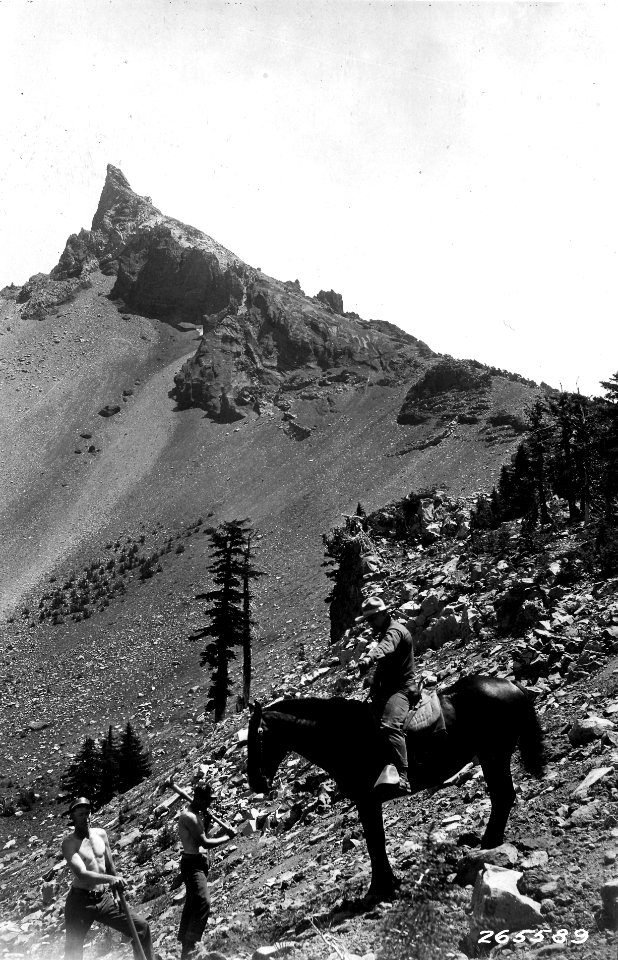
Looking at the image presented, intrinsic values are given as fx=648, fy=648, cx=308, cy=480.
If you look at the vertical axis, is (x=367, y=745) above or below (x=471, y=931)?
above

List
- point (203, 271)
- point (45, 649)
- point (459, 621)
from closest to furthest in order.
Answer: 1. point (459, 621)
2. point (45, 649)
3. point (203, 271)

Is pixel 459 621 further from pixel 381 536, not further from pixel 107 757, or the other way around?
pixel 107 757

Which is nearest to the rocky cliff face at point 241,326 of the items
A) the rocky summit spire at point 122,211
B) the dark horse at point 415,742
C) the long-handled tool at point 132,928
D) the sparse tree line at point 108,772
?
the rocky summit spire at point 122,211

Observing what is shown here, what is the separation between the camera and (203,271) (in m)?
164

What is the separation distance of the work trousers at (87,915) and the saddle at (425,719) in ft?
11.8

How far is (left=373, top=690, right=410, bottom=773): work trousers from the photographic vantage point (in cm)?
719

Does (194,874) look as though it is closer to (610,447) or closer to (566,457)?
(610,447)

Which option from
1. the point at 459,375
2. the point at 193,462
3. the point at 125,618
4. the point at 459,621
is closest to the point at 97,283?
the point at 193,462

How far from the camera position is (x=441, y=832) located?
841 cm

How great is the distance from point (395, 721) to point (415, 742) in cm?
37

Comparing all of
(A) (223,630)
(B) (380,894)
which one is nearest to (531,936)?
(B) (380,894)

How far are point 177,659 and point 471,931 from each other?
167 feet

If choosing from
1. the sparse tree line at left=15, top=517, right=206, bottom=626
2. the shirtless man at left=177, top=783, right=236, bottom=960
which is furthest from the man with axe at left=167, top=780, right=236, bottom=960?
the sparse tree line at left=15, top=517, right=206, bottom=626

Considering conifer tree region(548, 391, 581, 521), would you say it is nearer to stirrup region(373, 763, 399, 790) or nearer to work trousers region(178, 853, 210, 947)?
stirrup region(373, 763, 399, 790)
